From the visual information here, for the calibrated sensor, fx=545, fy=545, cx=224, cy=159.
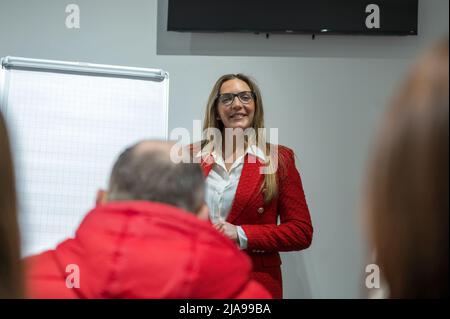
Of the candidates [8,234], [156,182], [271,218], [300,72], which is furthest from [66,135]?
[8,234]

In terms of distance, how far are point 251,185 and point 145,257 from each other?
126 cm

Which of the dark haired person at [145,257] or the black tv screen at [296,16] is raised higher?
the black tv screen at [296,16]

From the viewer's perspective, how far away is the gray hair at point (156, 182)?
3.39ft

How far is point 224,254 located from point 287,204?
1231mm

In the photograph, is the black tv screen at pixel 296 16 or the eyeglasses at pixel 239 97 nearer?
the eyeglasses at pixel 239 97

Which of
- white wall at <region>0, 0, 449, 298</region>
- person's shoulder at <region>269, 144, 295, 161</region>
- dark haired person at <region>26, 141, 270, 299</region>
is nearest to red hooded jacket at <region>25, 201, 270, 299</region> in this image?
dark haired person at <region>26, 141, 270, 299</region>

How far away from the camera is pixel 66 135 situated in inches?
96.7

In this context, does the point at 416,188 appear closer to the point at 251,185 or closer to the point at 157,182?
the point at 157,182

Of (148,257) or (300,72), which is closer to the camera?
(148,257)

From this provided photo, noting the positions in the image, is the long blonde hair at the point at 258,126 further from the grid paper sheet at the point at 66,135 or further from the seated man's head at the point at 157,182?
the seated man's head at the point at 157,182

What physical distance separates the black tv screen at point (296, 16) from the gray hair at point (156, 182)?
180cm

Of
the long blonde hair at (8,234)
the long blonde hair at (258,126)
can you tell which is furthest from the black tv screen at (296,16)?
the long blonde hair at (8,234)
